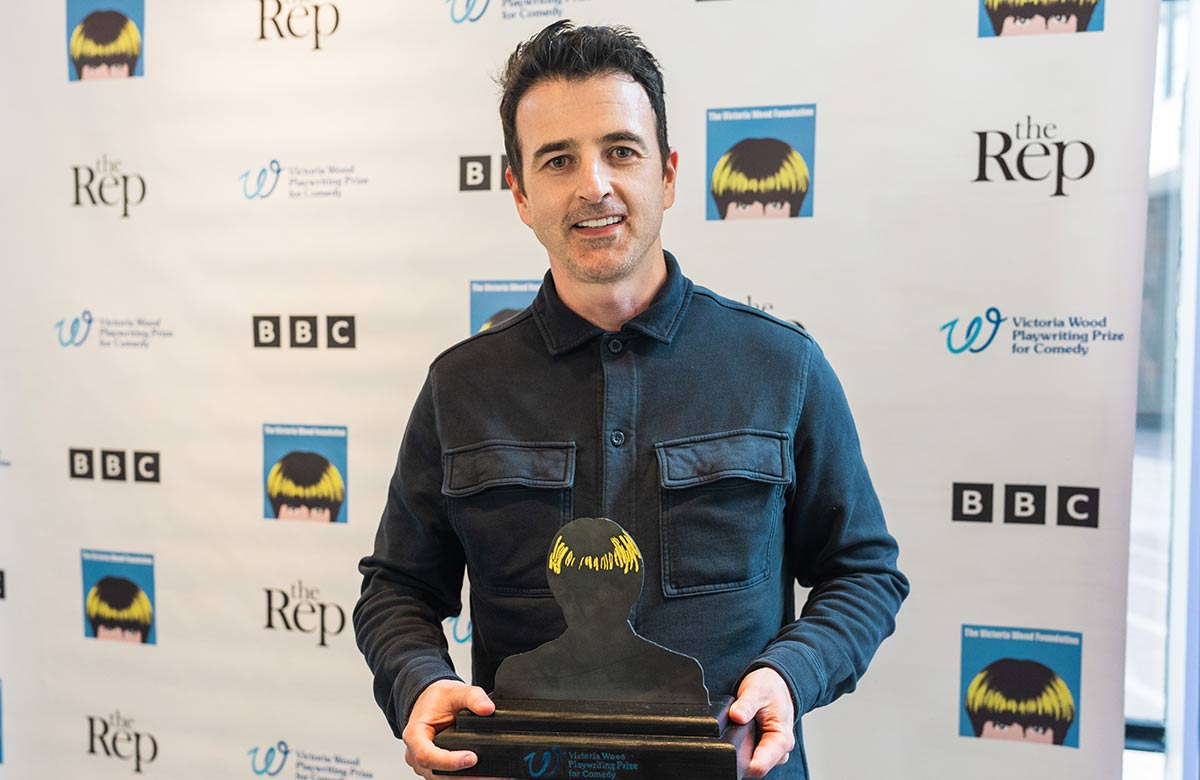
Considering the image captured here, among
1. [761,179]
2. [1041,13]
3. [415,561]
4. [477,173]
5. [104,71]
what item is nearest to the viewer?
[415,561]

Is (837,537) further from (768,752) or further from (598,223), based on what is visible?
(598,223)

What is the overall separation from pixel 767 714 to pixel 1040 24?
144cm

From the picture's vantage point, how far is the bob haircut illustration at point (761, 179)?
6.46 feet

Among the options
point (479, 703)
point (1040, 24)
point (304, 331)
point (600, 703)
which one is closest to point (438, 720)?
point (479, 703)

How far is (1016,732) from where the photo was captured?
6.30 ft

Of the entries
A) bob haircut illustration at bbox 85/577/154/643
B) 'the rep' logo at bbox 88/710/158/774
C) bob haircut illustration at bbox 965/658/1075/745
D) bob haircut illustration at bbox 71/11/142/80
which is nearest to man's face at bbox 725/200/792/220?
bob haircut illustration at bbox 965/658/1075/745

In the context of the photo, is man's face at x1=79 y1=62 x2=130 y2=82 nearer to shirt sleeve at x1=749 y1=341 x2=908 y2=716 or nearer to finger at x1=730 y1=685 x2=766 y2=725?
shirt sleeve at x1=749 y1=341 x2=908 y2=716

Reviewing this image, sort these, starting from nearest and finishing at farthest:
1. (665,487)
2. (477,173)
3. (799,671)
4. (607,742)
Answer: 1. (607,742)
2. (799,671)
3. (665,487)
4. (477,173)

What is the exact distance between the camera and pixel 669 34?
2008 millimetres

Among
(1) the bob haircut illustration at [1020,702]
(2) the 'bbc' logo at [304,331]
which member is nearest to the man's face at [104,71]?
(2) the 'bbc' logo at [304,331]

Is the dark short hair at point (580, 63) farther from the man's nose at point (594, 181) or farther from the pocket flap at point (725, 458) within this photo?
the pocket flap at point (725, 458)

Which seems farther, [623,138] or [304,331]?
A: [304,331]

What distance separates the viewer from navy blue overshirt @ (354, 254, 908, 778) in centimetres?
124

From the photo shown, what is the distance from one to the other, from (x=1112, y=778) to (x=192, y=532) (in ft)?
6.68
